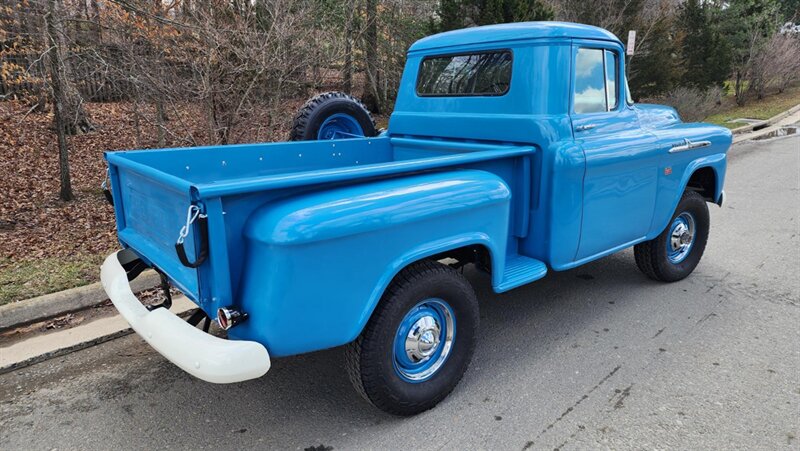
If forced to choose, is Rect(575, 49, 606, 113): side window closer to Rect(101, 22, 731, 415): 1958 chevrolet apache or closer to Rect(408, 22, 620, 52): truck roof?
Rect(101, 22, 731, 415): 1958 chevrolet apache

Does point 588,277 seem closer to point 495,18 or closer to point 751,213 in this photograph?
point 751,213

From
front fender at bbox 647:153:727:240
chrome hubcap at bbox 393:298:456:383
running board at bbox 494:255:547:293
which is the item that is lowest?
chrome hubcap at bbox 393:298:456:383

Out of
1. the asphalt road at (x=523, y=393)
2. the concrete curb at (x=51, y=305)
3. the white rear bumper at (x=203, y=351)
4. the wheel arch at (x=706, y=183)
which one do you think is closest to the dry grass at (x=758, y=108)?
the wheel arch at (x=706, y=183)

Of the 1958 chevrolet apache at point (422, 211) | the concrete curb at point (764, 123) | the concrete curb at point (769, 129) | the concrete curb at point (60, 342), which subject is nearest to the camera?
the 1958 chevrolet apache at point (422, 211)

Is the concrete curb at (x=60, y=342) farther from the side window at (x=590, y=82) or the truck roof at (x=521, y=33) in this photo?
the side window at (x=590, y=82)

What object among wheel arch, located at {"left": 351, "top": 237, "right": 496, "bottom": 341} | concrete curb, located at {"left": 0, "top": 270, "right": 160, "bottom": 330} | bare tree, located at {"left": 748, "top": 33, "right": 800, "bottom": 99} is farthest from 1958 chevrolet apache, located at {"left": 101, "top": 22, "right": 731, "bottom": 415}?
bare tree, located at {"left": 748, "top": 33, "right": 800, "bottom": 99}

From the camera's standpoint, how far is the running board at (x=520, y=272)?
129 inches

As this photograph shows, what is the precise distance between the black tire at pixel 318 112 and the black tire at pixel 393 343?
8.98 feet

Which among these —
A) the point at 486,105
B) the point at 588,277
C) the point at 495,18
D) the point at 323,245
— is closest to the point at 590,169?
the point at 486,105

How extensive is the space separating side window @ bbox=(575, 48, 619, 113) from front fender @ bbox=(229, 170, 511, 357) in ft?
5.11

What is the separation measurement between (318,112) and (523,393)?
322 centimetres

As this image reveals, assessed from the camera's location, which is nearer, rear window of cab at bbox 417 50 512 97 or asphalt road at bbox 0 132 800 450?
asphalt road at bbox 0 132 800 450

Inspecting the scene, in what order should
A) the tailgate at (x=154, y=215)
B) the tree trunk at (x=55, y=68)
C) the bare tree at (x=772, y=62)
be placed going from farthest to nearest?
the bare tree at (x=772, y=62)
the tree trunk at (x=55, y=68)
the tailgate at (x=154, y=215)

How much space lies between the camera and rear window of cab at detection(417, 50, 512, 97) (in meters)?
3.88
